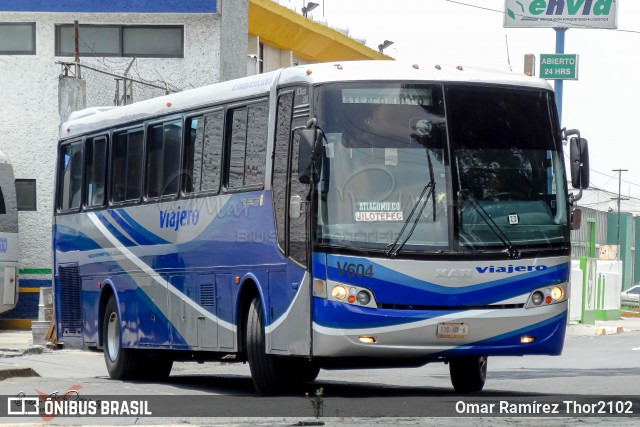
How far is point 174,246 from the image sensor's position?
669 inches

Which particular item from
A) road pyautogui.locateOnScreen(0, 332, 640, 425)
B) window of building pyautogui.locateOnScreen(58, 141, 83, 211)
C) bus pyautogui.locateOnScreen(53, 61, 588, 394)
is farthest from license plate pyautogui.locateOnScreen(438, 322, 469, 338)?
window of building pyautogui.locateOnScreen(58, 141, 83, 211)

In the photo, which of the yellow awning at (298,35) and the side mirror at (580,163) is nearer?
the side mirror at (580,163)

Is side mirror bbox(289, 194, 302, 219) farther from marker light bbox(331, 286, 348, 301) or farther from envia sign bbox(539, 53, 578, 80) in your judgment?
envia sign bbox(539, 53, 578, 80)

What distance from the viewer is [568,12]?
130 feet

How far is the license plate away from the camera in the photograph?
13.5m

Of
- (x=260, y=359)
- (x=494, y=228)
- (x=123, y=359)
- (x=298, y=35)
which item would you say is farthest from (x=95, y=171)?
(x=298, y=35)

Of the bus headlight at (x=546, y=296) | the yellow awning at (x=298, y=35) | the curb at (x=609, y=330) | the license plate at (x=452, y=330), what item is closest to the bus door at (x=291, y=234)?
the license plate at (x=452, y=330)

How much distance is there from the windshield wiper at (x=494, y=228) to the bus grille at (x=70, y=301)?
798cm

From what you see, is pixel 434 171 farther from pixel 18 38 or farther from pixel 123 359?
pixel 18 38

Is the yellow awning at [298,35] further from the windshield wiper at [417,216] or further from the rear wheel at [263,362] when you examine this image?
the windshield wiper at [417,216]

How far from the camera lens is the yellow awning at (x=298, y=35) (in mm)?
37219

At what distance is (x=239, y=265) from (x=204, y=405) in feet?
6.84

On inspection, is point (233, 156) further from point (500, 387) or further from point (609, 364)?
point (609, 364)

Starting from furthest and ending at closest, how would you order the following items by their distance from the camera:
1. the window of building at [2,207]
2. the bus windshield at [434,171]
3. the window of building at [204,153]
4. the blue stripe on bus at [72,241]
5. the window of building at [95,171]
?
the window of building at [2,207], the blue stripe on bus at [72,241], the window of building at [95,171], the window of building at [204,153], the bus windshield at [434,171]
